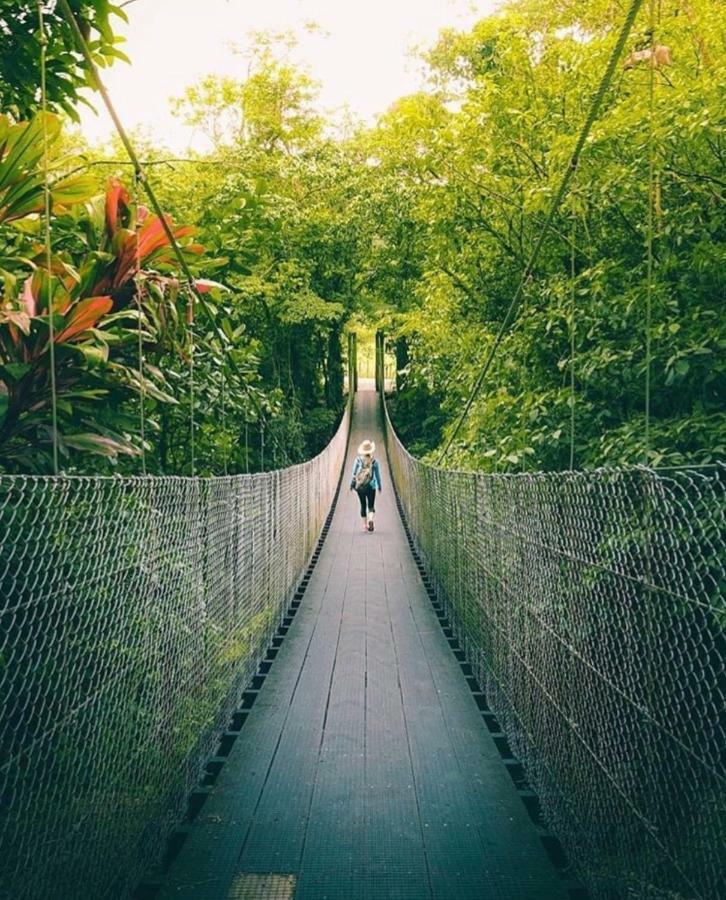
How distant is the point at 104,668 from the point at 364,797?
1.27 metres

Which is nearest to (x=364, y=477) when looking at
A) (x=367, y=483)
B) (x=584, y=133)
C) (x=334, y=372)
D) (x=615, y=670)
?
(x=367, y=483)

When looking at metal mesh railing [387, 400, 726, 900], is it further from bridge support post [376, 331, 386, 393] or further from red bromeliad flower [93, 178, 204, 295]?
bridge support post [376, 331, 386, 393]

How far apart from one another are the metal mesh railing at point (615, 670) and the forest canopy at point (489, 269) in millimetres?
528

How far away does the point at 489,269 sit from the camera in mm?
7594

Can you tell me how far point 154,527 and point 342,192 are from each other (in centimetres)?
1564

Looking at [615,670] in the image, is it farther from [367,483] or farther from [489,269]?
[367,483]

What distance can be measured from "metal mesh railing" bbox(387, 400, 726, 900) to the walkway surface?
19 centimetres

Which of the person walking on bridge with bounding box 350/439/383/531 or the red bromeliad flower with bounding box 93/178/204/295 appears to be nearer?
the red bromeliad flower with bounding box 93/178/204/295

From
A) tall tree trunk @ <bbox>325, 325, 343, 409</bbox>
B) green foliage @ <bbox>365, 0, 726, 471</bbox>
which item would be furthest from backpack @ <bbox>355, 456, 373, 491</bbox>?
tall tree trunk @ <bbox>325, 325, 343, 409</bbox>

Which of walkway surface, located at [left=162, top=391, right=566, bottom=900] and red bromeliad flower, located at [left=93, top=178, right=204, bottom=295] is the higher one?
red bromeliad flower, located at [left=93, top=178, right=204, bottom=295]

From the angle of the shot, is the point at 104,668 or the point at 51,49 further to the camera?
the point at 51,49

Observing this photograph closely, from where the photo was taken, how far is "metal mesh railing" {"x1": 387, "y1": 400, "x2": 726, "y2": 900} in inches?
60.7

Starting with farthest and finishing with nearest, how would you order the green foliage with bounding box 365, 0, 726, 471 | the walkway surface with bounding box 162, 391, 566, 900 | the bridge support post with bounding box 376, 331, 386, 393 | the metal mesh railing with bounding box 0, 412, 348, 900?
1. the bridge support post with bounding box 376, 331, 386, 393
2. the green foliage with bounding box 365, 0, 726, 471
3. the walkway surface with bounding box 162, 391, 566, 900
4. the metal mesh railing with bounding box 0, 412, 348, 900

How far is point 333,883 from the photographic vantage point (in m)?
2.14
